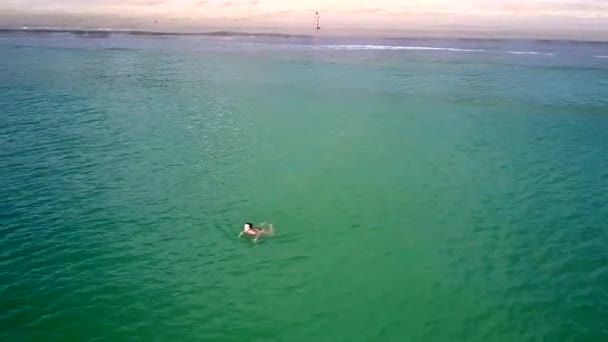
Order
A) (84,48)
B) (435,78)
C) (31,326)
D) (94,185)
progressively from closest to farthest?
(31,326)
(94,185)
(435,78)
(84,48)

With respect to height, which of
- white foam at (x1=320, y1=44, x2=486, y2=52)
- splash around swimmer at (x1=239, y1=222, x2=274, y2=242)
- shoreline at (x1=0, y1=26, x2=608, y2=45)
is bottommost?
splash around swimmer at (x1=239, y1=222, x2=274, y2=242)

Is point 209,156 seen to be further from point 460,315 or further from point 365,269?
point 460,315

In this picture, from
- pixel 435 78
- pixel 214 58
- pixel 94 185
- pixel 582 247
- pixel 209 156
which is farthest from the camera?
pixel 214 58

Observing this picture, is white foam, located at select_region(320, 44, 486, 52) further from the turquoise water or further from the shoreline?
the turquoise water

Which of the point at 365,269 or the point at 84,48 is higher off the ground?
the point at 84,48

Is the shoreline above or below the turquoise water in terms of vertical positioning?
above

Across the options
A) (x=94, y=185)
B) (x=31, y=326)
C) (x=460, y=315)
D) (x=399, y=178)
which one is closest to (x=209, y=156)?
(x=94, y=185)

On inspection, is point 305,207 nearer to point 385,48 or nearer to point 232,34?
point 385,48

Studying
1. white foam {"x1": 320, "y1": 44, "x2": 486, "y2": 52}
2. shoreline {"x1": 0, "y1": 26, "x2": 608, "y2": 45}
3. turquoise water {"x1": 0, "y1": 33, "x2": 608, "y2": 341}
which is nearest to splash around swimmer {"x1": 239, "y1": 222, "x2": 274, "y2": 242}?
turquoise water {"x1": 0, "y1": 33, "x2": 608, "y2": 341}
